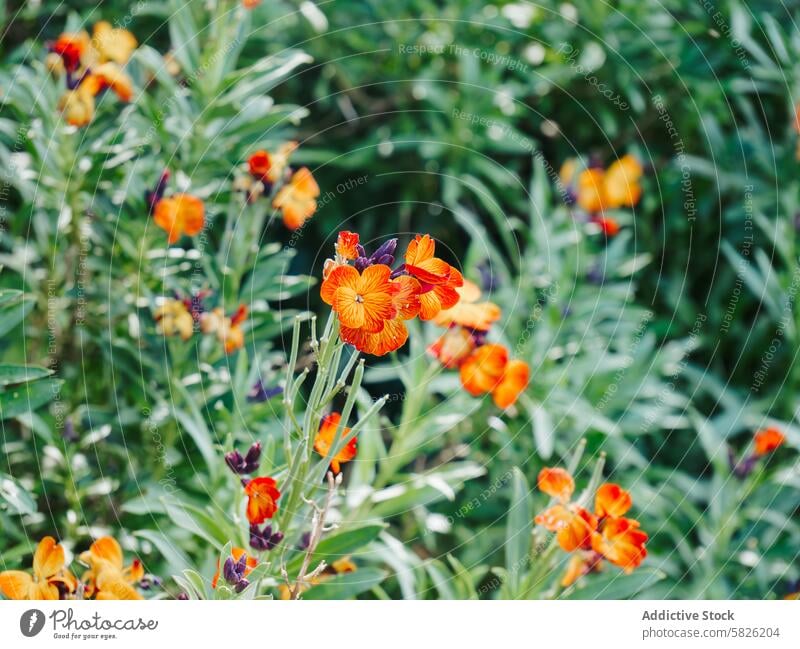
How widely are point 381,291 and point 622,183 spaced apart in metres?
1.34

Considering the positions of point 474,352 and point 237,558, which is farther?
point 474,352

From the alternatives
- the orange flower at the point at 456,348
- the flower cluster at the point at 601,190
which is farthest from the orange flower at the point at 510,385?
the flower cluster at the point at 601,190

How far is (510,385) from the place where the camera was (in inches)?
57.4

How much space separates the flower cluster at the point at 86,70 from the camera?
1390 millimetres

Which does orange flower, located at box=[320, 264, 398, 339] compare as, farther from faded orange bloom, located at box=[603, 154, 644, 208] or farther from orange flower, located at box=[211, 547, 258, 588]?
faded orange bloom, located at box=[603, 154, 644, 208]

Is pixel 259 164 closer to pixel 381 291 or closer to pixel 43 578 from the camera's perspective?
pixel 381 291

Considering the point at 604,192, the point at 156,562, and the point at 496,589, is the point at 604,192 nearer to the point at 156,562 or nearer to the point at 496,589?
the point at 496,589

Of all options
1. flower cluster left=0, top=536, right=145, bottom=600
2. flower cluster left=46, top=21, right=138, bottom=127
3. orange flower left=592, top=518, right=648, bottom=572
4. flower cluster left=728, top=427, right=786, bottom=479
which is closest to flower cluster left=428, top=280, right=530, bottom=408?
orange flower left=592, top=518, right=648, bottom=572

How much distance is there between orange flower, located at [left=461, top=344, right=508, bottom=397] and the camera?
1.38m

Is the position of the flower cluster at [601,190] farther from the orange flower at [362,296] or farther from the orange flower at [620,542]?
the orange flower at [362,296]
